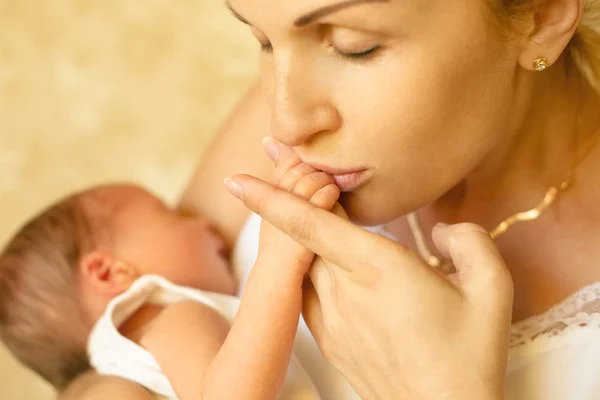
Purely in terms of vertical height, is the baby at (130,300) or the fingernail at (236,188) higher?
the fingernail at (236,188)

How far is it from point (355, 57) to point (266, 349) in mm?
358

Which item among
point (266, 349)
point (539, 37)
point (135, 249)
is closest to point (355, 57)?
point (539, 37)

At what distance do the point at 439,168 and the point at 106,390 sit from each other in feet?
1.86

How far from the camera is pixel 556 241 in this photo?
928mm

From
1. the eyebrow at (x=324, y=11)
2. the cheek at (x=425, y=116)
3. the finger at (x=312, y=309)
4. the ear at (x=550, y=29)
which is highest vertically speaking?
the eyebrow at (x=324, y=11)

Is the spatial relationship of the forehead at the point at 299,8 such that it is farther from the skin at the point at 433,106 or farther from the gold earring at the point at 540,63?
the gold earring at the point at 540,63

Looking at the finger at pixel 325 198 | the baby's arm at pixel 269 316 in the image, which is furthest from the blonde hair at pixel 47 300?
the finger at pixel 325 198

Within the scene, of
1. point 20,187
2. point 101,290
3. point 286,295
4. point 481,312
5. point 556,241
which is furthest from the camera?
point 20,187

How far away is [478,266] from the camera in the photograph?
0.70 m

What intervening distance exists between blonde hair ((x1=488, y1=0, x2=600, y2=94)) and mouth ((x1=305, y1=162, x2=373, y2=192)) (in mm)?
216

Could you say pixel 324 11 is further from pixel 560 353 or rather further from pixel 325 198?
pixel 560 353

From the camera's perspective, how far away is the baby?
3.13 ft

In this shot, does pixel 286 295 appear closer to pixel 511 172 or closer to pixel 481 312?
pixel 481 312

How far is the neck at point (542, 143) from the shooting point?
91cm
